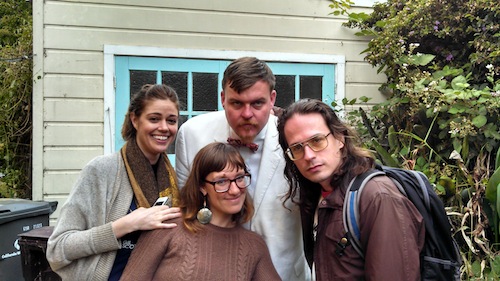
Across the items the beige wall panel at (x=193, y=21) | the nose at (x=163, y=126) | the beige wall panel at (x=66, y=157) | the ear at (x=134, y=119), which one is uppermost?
the beige wall panel at (x=193, y=21)

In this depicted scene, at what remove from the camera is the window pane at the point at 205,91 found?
4.23 meters

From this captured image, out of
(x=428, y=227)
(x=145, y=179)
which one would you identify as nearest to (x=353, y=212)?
(x=428, y=227)

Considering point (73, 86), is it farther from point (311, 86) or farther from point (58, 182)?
point (311, 86)

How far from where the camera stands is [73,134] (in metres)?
3.90

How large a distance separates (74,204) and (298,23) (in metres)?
3.25

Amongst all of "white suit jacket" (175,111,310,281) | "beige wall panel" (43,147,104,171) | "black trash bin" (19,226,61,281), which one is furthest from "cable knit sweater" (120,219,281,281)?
"beige wall panel" (43,147,104,171)

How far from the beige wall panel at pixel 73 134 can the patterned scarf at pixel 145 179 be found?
6.96 feet

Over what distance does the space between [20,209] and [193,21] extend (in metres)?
2.22

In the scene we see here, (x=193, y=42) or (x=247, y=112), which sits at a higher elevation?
(x=193, y=42)

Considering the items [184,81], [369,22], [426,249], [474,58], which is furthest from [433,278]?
[369,22]

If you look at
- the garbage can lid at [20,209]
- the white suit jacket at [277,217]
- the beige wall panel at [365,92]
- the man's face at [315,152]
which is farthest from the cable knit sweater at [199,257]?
the beige wall panel at [365,92]

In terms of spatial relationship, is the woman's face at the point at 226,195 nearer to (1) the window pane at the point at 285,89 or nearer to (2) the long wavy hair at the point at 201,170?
→ (2) the long wavy hair at the point at 201,170

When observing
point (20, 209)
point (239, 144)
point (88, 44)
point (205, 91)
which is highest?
point (88, 44)

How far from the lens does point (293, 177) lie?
184 centimetres
